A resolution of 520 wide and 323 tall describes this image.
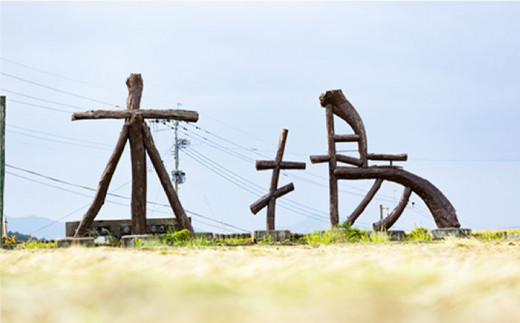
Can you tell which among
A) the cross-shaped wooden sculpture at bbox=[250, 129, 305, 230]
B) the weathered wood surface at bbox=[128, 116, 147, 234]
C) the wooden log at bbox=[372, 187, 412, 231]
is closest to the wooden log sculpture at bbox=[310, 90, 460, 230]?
the wooden log at bbox=[372, 187, 412, 231]

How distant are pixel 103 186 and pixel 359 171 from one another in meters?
6.10

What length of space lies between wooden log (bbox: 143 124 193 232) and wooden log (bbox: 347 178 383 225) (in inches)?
169

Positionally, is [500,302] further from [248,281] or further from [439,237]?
[439,237]

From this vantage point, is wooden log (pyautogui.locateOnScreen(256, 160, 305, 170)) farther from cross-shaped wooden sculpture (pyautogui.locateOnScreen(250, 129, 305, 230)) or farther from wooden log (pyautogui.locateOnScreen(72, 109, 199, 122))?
wooden log (pyautogui.locateOnScreen(72, 109, 199, 122))

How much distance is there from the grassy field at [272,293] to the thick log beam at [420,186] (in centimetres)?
1210

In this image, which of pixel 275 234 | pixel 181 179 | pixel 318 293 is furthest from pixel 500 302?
pixel 181 179

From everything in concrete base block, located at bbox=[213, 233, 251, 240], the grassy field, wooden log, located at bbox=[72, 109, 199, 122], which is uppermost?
wooden log, located at bbox=[72, 109, 199, 122]

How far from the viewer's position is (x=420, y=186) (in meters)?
13.9

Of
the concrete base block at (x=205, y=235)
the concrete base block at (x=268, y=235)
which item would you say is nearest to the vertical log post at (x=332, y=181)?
the concrete base block at (x=268, y=235)

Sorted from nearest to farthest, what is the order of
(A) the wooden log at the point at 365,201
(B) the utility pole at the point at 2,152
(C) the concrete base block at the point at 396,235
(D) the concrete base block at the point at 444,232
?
(B) the utility pole at the point at 2,152 → (D) the concrete base block at the point at 444,232 → (C) the concrete base block at the point at 396,235 → (A) the wooden log at the point at 365,201

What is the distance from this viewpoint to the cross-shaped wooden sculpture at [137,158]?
11.8 metres

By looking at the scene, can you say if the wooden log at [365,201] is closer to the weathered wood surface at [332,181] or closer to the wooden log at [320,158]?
the weathered wood surface at [332,181]

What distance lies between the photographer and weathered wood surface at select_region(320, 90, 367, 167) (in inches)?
558

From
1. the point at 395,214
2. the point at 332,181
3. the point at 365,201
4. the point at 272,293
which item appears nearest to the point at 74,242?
the point at 332,181
